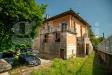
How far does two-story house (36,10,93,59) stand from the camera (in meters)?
25.9

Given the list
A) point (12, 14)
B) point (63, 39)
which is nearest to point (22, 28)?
point (12, 14)

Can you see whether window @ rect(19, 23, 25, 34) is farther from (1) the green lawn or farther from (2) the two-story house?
(2) the two-story house

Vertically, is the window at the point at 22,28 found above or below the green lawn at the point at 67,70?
above

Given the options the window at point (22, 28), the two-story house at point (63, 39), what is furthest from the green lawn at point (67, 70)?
the window at point (22, 28)

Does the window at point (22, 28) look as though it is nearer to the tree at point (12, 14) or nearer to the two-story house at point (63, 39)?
the tree at point (12, 14)

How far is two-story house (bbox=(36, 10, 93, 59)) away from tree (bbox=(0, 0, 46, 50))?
25.0 ft

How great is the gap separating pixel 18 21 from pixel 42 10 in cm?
361

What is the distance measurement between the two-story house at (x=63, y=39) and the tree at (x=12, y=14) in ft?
25.0

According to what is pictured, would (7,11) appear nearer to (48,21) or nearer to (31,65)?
(31,65)

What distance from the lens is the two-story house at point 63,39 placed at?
25906 mm

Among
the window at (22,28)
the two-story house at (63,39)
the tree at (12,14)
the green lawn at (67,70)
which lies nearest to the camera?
the tree at (12,14)

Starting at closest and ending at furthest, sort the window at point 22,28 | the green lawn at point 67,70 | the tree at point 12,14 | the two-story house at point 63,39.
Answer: the tree at point 12,14 < the green lawn at point 67,70 < the window at point 22,28 < the two-story house at point 63,39

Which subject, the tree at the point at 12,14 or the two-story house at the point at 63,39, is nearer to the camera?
the tree at the point at 12,14

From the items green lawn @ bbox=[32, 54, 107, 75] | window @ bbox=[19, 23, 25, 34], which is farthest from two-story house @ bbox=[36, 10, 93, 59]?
window @ bbox=[19, 23, 25, 34]
